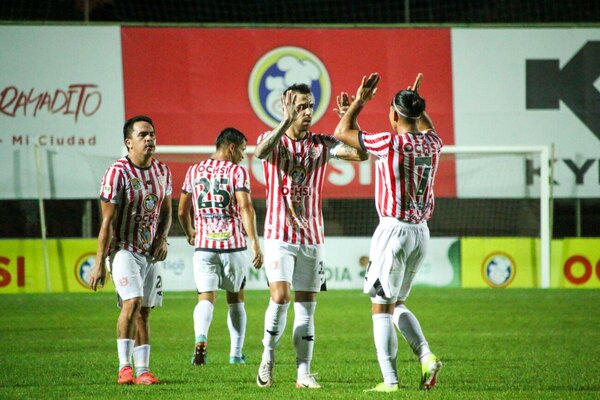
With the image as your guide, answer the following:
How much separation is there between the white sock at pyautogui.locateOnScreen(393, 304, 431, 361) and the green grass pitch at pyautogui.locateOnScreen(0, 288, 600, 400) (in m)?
0.31

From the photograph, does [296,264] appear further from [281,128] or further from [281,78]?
[281,78]

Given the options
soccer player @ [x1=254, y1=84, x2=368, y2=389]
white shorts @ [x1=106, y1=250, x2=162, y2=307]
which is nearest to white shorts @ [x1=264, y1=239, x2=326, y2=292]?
soccer player @ [x1=254, y1=84, x2=368, y2=389]

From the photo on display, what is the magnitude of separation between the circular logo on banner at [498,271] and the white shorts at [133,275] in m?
13.2

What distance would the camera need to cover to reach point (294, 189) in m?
7.89

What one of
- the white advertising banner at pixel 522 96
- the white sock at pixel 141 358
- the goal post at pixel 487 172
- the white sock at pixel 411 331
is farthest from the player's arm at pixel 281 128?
the white advertising banner at pixel 522 96

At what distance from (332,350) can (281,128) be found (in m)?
4.02

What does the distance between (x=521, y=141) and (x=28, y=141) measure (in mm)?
10695

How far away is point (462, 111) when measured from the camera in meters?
22.6

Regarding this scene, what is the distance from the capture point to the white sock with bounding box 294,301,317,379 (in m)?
7.84

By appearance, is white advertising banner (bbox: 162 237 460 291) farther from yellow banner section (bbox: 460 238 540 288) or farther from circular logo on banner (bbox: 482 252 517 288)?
circular logo on banner (bbox: 482 252 517 288)

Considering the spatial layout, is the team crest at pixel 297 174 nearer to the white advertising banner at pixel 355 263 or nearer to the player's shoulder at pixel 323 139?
the player's shoulder at pixel 323 139

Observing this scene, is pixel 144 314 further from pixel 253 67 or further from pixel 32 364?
pixel 253 67

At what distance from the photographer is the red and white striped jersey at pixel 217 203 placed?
9.90 meters

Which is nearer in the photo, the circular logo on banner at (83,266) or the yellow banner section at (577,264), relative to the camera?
the circular logo on banner at (83,266)
